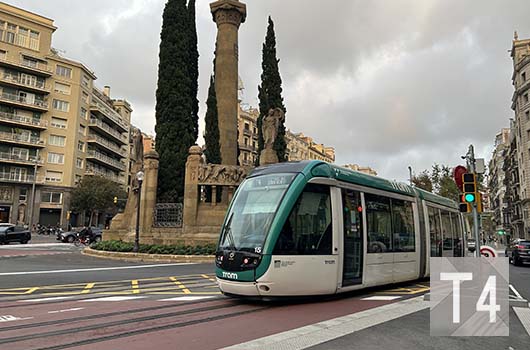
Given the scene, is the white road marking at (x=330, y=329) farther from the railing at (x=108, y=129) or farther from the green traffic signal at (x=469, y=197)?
the railing at (x=108, y=129)

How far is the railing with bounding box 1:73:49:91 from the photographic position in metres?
53.4

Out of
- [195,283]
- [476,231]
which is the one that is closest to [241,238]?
[195,283]

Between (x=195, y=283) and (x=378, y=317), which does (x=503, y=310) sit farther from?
(x=195, y=283)

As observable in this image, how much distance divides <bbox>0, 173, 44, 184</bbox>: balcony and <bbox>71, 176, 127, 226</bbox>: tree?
485cm

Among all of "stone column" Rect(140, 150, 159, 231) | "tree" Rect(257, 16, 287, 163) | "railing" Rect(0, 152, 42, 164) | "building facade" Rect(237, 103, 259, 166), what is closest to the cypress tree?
"stone column" Rect(140, 150, 159, 231)

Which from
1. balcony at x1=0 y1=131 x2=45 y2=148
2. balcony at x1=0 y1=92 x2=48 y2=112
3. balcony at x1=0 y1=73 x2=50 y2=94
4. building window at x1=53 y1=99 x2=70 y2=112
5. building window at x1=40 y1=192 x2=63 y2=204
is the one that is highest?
balcony at x1=0 y1=73 x2=50 y2=94

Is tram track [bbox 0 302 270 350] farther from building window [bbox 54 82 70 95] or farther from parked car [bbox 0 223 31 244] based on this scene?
building window [bbox 54 82 70 95]

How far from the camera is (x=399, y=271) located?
34.6 feet

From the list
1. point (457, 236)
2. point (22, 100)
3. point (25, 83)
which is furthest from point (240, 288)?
point (25, 83)

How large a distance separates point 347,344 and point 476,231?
22.4ft

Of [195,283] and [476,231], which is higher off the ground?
[476,231]

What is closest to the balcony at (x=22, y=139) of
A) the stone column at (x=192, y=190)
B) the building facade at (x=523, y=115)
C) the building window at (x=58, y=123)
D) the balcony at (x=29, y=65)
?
the building window at (x=58, y=123)

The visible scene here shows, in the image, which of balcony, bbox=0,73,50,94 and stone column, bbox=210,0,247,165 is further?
balcony, bbox=0,73,50,94

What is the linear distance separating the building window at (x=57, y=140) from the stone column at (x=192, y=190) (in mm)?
45331
